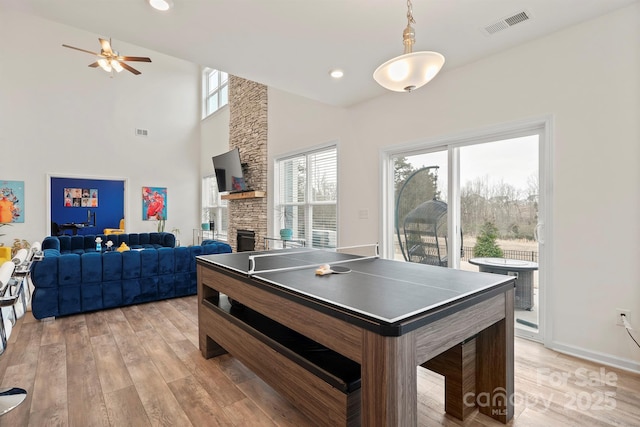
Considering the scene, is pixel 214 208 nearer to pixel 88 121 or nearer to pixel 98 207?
pixel 98 207

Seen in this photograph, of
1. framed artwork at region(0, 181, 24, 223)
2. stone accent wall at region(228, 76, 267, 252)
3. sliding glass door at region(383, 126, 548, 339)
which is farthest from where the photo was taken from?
framed artwork at region(0, 181, 24, 223)

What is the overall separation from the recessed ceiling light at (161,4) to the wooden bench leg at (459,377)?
2915mm

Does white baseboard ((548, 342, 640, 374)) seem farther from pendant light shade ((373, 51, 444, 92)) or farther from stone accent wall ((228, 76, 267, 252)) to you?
stone accent wall ((228, 76, 267, 252))

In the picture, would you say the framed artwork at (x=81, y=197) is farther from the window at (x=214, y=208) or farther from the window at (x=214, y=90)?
the window at (x=214, y=90)

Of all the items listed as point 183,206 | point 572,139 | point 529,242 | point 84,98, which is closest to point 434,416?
point 529,242

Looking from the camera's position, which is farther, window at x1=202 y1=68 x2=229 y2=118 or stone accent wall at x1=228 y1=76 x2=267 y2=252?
window at x1=202 y1=68 x2=229 y2=118

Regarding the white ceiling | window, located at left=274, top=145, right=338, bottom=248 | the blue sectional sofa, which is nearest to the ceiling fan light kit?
the white ceiling

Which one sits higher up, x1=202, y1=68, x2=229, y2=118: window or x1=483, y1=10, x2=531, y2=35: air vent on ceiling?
x1=202, y1=68, x2=229, y2=118: window

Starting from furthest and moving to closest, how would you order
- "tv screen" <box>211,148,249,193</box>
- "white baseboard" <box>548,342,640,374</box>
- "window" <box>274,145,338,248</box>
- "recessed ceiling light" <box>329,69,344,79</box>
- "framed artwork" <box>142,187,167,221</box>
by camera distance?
"framed artwork" <box>142,187,167,221</box>, "tv screen" <box>211,148,249,193</box>, "window" <box>274,145,338,248</box>, "recessed ceiling light" <box>329,69,344,79</box>, "white baseboard" <box>548,342,640,374</box>

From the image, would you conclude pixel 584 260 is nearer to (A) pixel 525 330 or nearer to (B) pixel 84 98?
(A) pixel 525 330

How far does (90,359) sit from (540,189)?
408 centimetres

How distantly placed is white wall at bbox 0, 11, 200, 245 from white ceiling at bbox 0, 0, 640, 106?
6115 millimetres

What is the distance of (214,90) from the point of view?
867 cm

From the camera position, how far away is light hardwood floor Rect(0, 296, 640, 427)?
1774 millimetres
